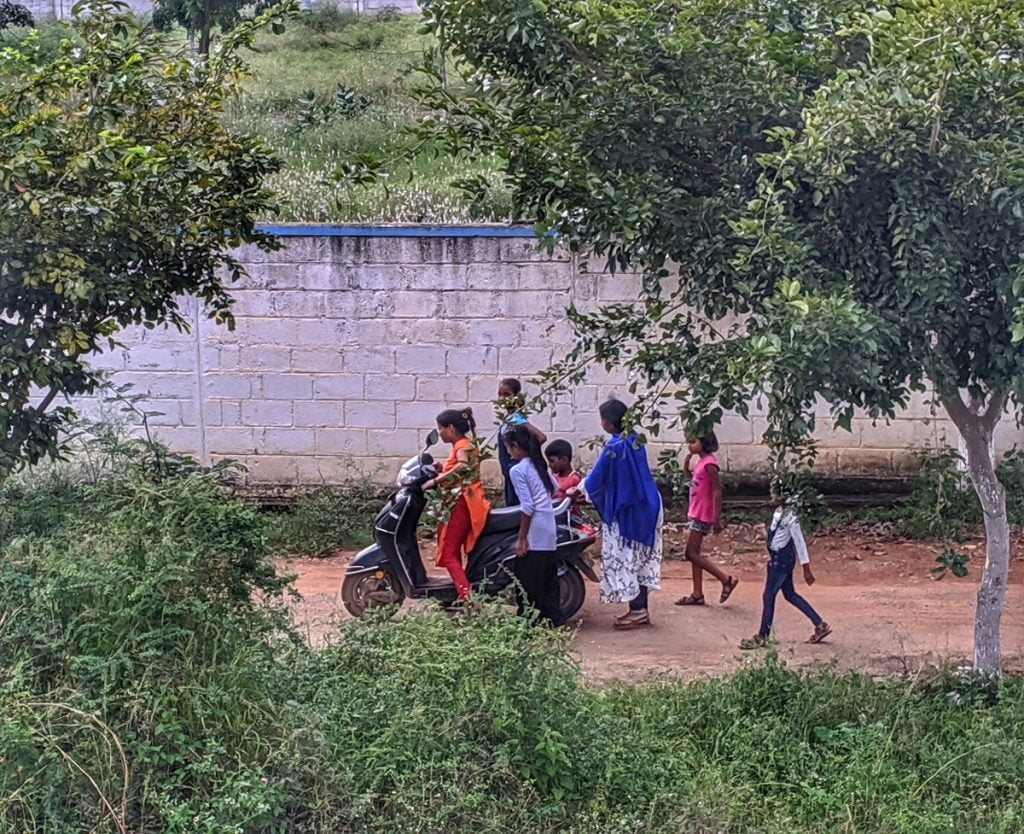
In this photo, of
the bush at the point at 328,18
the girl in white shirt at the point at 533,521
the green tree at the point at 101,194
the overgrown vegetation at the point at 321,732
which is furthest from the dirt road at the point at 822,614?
the bush at the point at 328,18

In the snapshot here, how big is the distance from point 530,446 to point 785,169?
274 cm

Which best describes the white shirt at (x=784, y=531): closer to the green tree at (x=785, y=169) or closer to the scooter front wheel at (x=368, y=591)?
the green tree at (x=785, y=169)

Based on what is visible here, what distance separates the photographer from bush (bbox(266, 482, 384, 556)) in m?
8.82

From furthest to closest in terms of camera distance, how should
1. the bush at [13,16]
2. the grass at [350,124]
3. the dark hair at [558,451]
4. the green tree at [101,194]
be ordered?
1. the bush at [13,16]
2. the grass at [350,124]
3. the dark hair at [558,451]
4. the green tree at [101,194]

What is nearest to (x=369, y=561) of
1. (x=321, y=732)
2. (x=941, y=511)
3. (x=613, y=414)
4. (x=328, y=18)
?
(x=613, y=414)

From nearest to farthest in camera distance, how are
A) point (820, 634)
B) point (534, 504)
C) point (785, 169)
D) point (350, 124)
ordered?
point (785, 169)
point (534, 504)
point (820, 634)
point (350, 124)

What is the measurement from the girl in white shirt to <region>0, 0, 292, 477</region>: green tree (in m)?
1.81

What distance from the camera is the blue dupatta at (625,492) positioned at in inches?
275

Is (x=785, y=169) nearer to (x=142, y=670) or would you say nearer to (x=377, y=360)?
(x=142, y=670)

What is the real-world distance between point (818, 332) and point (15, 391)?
3.21 meters

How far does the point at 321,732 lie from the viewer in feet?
14.5

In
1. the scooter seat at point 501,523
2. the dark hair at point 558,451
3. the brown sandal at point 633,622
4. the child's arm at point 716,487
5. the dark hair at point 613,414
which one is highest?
the dark hair at point 613,414

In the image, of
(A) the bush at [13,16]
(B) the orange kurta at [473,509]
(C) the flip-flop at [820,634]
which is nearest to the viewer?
(C) the flip-flop at [820,634]

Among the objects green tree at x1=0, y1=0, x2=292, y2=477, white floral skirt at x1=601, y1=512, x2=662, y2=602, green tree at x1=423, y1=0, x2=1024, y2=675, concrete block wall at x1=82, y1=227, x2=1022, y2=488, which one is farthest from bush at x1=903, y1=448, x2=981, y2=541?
green tree at x1=0, y1=0, x2=292, y2=477
